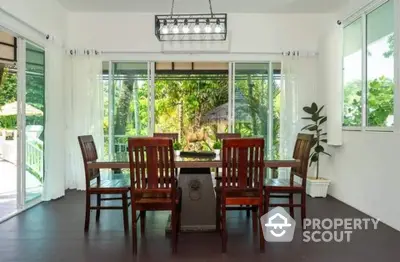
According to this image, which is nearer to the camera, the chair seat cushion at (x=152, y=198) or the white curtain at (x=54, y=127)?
the chair seat cushion at (x=152, y=198)

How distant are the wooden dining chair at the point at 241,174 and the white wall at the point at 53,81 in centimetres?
309

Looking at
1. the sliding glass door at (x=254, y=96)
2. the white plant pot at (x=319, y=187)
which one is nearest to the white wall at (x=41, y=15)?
the sliding glass door at (x=254, y=96)

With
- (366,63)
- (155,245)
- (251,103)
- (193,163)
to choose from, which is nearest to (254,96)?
(251,103)

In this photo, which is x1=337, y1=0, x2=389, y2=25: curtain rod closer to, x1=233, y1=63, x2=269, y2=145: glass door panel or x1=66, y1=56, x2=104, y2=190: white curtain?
x1=233, y1=63, x2=269, y2=145: glass door panel

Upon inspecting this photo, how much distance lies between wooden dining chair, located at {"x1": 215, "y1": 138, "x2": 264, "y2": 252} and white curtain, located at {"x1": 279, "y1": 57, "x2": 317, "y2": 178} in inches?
113

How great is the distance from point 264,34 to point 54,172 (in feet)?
12.7

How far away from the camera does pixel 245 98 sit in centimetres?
601

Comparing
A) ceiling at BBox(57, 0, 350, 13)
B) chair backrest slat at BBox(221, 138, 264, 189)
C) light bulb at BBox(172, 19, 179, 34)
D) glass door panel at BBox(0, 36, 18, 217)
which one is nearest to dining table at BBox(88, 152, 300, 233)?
chair backrest slat at BBox(221, 138, 264, 189)

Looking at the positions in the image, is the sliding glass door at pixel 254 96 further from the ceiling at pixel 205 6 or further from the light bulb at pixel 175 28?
the light bulb at pixel 175 28

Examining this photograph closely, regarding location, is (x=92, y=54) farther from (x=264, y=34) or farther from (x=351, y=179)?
(x=351, y=179)

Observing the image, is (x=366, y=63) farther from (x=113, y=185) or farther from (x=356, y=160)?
(x=113, y=185)

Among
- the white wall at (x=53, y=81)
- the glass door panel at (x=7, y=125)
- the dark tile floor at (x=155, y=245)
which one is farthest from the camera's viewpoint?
the glass door panel at (x=7, y=125)

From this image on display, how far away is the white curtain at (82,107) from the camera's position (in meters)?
5.79

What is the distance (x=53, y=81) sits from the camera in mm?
5145
